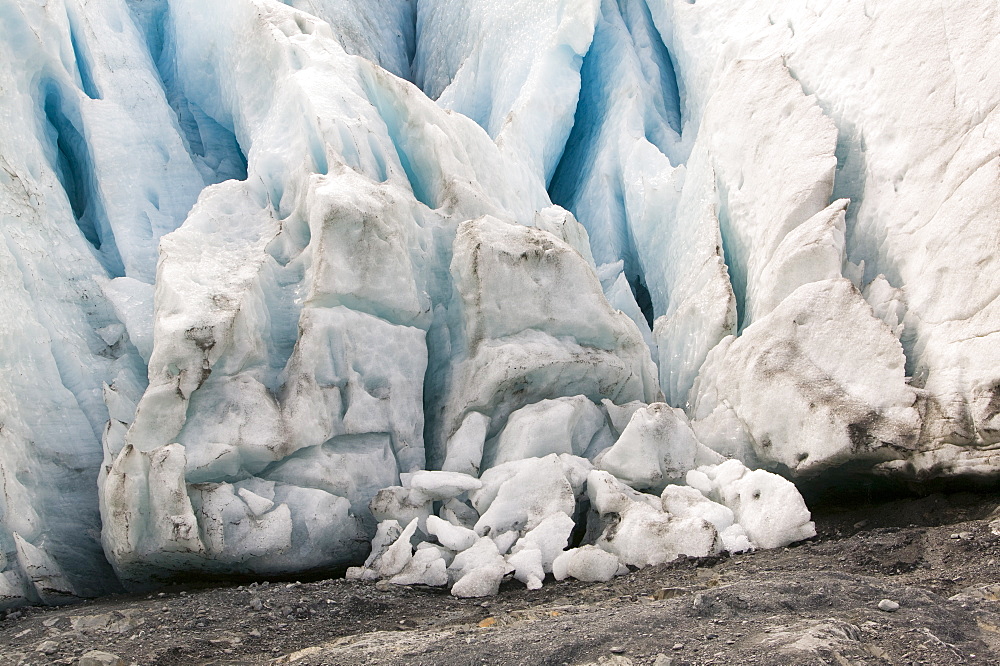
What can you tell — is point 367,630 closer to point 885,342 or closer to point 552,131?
point 885,342

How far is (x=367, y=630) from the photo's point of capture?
167 inches

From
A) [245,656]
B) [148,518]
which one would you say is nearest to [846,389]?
[245,656]

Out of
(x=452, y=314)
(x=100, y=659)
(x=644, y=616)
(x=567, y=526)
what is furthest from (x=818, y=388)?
(x=100, y=659)

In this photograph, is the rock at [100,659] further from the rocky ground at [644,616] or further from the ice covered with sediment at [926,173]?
the ice covered with sediment at [926,173]

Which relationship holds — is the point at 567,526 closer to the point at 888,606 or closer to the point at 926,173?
the point at 888,606

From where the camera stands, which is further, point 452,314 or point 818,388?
point 452,314

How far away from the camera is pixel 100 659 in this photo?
3838 millimetres

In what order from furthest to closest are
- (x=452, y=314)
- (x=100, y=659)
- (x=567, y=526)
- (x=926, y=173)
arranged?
(x=452, y=314) < (x=926, y=173) < (x=567, y=526) < (x=100, y=659)

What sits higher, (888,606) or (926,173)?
(926,173)

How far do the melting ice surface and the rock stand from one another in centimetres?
117

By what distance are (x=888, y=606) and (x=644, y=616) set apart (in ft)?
3.65

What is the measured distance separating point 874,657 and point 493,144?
595 centimetres

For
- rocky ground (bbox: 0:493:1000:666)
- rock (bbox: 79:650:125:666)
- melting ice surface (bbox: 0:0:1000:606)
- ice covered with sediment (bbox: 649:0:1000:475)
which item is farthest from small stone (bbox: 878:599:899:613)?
rock (bbox: 79:650:125:666)

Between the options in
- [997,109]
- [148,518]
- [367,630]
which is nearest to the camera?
[367,630]
